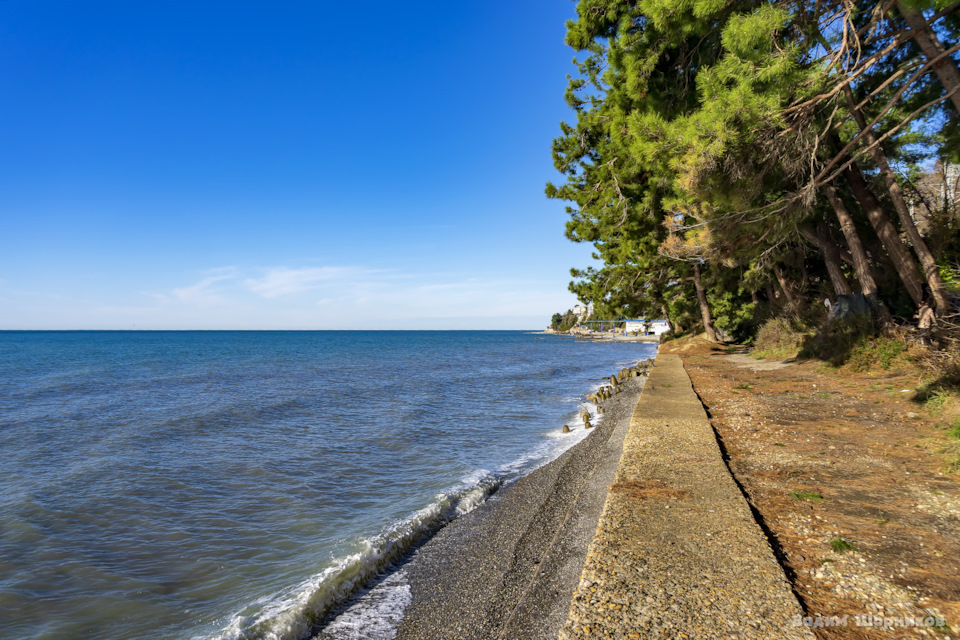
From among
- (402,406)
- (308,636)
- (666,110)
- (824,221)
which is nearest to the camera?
(308,636)

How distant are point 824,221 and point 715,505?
14.8 m

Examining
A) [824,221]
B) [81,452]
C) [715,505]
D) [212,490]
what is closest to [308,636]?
[715,505]

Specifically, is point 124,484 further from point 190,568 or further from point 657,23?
point 657,23

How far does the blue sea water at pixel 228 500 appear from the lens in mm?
4422

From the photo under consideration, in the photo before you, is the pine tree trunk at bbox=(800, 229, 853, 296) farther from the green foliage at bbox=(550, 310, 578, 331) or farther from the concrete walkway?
the green foliage at bbox=(550, 310, 578, 331)

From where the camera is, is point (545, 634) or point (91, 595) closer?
point (545, 634)

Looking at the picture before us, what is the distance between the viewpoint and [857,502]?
14.0ft

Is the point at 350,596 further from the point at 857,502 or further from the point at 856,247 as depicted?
the point at 856,247

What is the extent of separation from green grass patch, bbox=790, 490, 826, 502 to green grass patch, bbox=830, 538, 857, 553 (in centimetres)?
89

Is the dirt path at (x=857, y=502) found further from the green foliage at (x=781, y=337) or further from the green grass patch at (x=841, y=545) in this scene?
the green foliage at (x=781, y=337)

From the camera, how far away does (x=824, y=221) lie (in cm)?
1477

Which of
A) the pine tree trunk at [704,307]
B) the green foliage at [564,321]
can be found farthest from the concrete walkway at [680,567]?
the green foliage at [564,321]

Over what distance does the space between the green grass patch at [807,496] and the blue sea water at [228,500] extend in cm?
404

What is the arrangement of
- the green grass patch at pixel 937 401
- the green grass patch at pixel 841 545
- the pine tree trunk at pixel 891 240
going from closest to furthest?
the green grass patch at pixel 841 545 < the green grass patch at pixel 937 401 < the pine tree trunk at pixel 891 240
